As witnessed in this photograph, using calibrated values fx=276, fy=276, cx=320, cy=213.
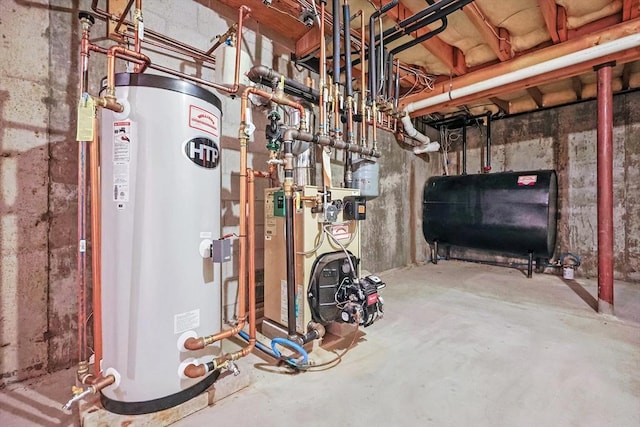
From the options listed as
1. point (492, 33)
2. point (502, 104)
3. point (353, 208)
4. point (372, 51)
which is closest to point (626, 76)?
point (502, 104)

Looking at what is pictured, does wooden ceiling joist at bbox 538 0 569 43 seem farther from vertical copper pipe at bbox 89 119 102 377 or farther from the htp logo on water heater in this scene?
vertical copper pipe at bbox 89 119 102 377

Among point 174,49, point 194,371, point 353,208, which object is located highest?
point 174,49

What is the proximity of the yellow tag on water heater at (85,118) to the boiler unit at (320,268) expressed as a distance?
89cm

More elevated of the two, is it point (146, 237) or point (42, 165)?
point (42, 165)

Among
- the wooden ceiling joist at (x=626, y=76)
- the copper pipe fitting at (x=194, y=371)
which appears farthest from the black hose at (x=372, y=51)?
the wooden ceiling joist at (x=626, y=76)

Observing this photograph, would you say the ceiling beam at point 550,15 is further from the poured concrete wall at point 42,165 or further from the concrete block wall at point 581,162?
the poured concrete wall at point 42,165

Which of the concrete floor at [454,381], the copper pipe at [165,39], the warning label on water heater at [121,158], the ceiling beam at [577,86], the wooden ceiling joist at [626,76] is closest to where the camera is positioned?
the warning label on water heater at [121,158]

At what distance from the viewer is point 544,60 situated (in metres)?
2.24

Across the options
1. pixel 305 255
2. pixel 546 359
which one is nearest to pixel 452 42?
pixel 305 255

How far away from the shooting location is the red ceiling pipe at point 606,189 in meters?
2.12

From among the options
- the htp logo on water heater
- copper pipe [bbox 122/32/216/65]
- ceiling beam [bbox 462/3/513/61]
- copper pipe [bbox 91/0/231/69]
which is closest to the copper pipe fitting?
the htp logo on water heater

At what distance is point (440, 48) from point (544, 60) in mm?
820

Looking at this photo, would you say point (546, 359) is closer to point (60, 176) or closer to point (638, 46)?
point (638, 46)

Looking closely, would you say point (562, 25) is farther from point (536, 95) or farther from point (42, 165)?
point (42, 165)
